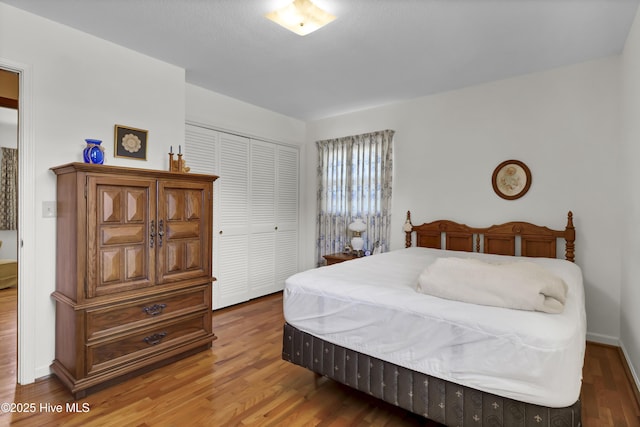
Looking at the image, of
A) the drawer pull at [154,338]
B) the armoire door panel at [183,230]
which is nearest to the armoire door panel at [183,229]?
the armoire door panel at [183,230]

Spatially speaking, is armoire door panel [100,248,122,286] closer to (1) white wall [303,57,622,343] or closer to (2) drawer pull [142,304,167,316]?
(2) drawer pull [142,304,167,316]

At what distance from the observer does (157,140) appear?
9.84 feet

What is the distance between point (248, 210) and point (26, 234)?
90.5 inches

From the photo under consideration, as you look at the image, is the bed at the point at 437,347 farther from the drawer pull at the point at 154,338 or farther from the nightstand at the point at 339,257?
the nightstand at the point at 339,257

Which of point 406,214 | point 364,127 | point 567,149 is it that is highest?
point 364,127

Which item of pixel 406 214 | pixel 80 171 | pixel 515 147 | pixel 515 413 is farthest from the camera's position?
pixel 406 214

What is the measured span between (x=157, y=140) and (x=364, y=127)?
8.53 feet

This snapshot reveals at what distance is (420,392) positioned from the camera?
1.66m

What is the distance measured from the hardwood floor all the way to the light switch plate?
1.16 meters

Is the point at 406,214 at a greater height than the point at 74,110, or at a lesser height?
lesser

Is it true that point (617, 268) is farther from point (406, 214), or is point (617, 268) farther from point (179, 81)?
point (179, 81)

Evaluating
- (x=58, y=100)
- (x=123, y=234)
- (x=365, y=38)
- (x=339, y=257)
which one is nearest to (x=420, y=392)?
(x=123, y=234)

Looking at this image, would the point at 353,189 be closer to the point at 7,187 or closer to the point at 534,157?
the point at 534,157

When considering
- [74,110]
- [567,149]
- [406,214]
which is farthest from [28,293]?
[567,149]
